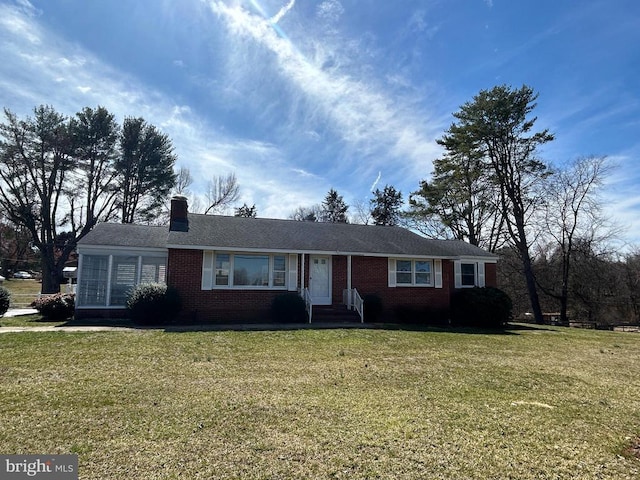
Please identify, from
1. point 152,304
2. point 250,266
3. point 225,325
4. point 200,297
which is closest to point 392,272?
point 250,266

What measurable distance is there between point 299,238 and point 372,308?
4.52 metres

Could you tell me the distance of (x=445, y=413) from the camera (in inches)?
190

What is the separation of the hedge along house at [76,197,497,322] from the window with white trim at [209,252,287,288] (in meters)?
0.04

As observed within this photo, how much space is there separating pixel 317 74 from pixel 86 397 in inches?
457

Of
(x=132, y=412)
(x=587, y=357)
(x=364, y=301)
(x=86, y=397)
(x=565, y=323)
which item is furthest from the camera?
(x=565, y=323)

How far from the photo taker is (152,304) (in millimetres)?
13164

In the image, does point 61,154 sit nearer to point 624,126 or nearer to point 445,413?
point 445,413

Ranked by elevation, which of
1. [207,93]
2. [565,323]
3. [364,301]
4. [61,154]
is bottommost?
[565,323]

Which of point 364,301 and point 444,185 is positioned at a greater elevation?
point 444,185

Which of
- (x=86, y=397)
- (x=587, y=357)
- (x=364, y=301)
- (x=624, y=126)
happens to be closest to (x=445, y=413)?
(x=86, y=397)

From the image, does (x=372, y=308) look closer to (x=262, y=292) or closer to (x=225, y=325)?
(x=262, y=292)

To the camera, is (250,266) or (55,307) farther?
(250,266)

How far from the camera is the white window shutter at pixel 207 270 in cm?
1477

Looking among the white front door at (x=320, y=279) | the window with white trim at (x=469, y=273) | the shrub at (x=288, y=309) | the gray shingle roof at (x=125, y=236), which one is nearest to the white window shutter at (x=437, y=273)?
the window with white trim at (x=469, y=273)
